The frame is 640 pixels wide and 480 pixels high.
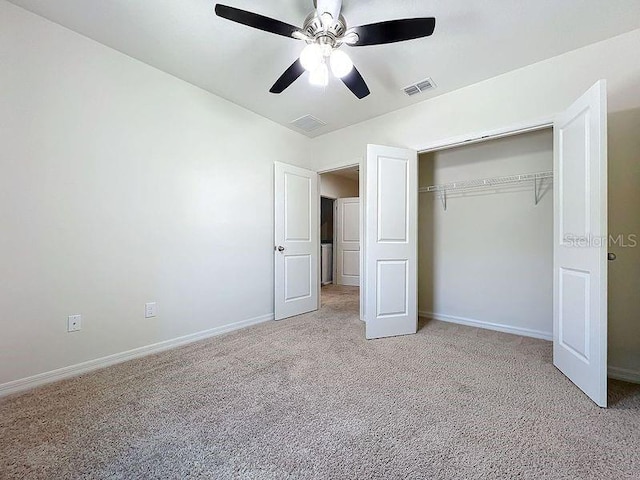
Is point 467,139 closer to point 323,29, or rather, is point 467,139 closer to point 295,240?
point 323,29

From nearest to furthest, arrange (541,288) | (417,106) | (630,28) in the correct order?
(630,28)
(541,288)
(417,106)

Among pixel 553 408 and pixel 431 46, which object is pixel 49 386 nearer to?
pixel 553 408

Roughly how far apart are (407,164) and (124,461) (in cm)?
316

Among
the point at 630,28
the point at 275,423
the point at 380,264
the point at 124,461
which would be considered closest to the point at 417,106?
the point at 630,28

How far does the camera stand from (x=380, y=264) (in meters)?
2.90

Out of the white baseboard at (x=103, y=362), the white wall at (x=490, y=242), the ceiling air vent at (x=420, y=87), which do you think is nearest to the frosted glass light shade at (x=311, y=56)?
the ceiling air vent at (x=420, y=87)

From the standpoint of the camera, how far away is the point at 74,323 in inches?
81.8

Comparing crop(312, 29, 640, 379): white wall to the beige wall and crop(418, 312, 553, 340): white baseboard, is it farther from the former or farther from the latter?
crop(418, 312, 553, 340): white baseboard

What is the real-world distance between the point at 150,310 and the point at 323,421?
186 centimetres

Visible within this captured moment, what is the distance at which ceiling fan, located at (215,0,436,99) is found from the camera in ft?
5.09

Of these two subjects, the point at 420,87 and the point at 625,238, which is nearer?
the point at 625,238

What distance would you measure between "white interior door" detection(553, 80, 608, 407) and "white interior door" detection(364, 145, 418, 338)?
1216mm

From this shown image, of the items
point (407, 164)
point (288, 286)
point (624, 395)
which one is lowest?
point (624, 395)

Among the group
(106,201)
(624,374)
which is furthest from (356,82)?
(624,374)
